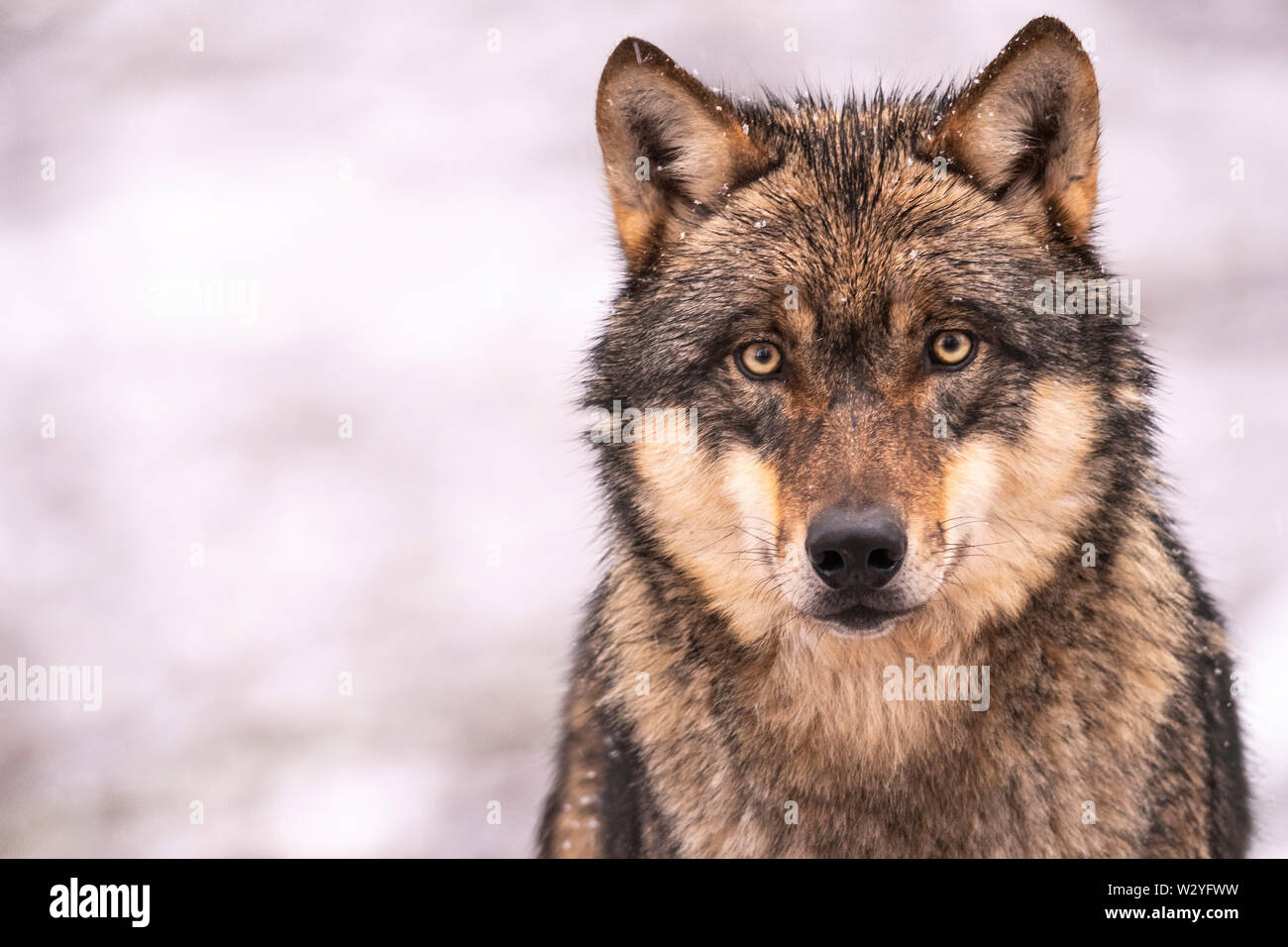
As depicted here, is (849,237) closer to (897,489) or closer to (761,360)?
(761,360)

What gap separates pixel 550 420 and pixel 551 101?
3064 mm

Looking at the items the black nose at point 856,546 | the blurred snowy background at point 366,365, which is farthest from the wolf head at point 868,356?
the blurred snowy background at point 366,365

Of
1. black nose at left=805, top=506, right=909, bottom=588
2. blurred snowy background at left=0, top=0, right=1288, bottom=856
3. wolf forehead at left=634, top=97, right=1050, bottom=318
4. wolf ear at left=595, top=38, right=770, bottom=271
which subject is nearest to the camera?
black nose at left=805, top=506, right=909, bottom=588

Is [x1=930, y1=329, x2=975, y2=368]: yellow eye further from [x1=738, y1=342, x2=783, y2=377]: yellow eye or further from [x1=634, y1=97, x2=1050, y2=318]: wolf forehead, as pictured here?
[x1=738, y1=342, x2=783, y2=377]: yellow eye

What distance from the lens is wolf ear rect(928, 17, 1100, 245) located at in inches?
121

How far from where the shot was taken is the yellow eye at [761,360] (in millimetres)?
3160

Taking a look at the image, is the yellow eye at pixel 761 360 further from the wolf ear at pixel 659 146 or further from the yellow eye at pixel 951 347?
the wolf ear at pixel 659 146

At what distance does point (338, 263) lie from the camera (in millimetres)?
8305

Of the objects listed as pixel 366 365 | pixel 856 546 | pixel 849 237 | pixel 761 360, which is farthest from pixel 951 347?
pixel 366 365

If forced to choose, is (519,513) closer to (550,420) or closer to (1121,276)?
(550,420)

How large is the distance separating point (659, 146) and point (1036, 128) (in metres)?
1.11

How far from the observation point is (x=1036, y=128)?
3.24 m

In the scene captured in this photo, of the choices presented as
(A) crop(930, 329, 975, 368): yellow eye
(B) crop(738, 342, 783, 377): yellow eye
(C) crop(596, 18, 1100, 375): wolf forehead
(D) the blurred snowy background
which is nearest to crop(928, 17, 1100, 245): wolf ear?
(C) crop(596, 18, 1100, 375): wolf forehead

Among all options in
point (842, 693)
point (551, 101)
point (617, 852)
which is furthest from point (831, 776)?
point (551, 101)
